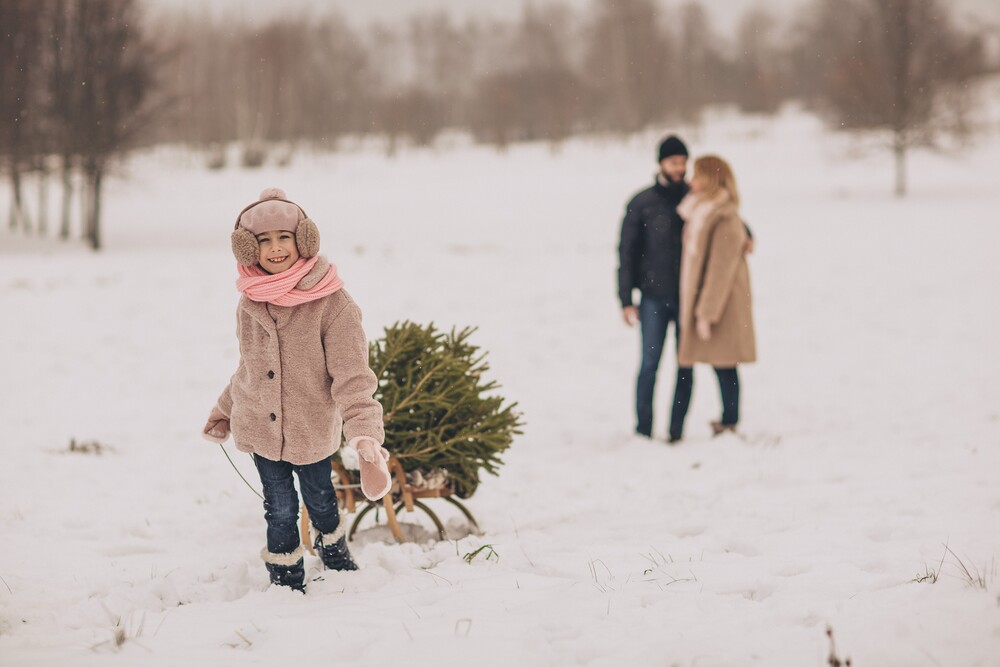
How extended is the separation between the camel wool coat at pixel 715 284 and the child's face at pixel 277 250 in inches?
144

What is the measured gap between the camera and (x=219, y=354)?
9953mm

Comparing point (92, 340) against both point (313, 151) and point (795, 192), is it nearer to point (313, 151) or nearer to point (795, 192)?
point (795, 192)

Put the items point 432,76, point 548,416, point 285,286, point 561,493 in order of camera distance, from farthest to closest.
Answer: point 432,76, point 548,416, point 561,493, point 285,286

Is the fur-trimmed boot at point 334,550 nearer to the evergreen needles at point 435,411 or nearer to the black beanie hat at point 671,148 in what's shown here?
the evergreen needles at point 435,411

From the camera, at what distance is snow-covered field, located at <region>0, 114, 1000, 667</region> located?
2855 millimetres

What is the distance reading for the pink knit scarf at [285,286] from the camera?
311 cm

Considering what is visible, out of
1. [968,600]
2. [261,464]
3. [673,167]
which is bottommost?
[968,600]

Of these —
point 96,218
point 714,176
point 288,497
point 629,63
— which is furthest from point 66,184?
point 629,63

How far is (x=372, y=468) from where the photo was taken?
125 inches

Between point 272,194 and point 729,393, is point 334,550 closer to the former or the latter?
point 272,194

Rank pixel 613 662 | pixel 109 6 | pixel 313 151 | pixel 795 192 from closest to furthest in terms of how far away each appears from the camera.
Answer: pixel 613 662 → pixel 109 6 → pixel 795 192 → pixel 313 151

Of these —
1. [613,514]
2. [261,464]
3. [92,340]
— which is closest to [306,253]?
[261,464]

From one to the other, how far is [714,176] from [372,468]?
12.7 ft

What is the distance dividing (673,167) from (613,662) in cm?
436
